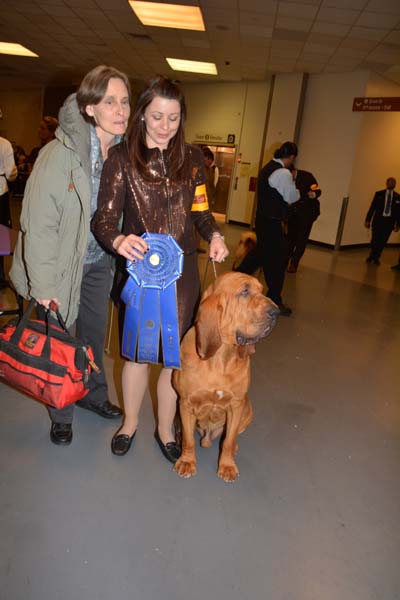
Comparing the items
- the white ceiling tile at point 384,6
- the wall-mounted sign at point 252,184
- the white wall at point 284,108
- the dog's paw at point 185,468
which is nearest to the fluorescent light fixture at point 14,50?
the white wall at point 284,108

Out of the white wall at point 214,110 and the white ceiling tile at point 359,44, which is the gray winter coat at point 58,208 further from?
the white wall at point 214,110

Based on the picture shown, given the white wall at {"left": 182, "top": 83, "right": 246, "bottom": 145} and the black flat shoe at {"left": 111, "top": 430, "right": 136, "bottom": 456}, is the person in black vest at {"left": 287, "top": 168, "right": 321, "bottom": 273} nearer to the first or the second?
the black flat shoe at {"left": 111, "top": 430, "right": 136, "bottom": 456}

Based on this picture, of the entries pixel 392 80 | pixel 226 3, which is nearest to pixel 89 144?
pixel 226 3

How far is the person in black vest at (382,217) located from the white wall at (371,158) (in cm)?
116

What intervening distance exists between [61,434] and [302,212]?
6313mm

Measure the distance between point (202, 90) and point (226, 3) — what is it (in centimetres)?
745

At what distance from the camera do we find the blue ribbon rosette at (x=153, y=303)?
Result: 1.89 metres

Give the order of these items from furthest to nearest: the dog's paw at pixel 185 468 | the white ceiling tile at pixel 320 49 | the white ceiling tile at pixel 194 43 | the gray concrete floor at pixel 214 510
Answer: the white ceiling tile at pixel 194 43, the white ceiling tile at pixel 320 49, the dog's paw at pixel 185 468, the gray concrete floor at pixel 214 510

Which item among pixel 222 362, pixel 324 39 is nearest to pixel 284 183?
pixel 222 362

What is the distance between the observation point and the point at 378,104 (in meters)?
8.33

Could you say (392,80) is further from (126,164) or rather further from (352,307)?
(126,164)

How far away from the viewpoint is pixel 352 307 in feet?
20.0

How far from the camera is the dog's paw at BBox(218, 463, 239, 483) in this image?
7.61ft

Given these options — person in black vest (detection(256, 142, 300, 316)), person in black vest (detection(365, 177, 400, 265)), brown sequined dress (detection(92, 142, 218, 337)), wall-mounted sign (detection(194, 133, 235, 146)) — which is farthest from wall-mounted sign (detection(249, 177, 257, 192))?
brown sequined dress (detection(92, 142, 218, 337))
